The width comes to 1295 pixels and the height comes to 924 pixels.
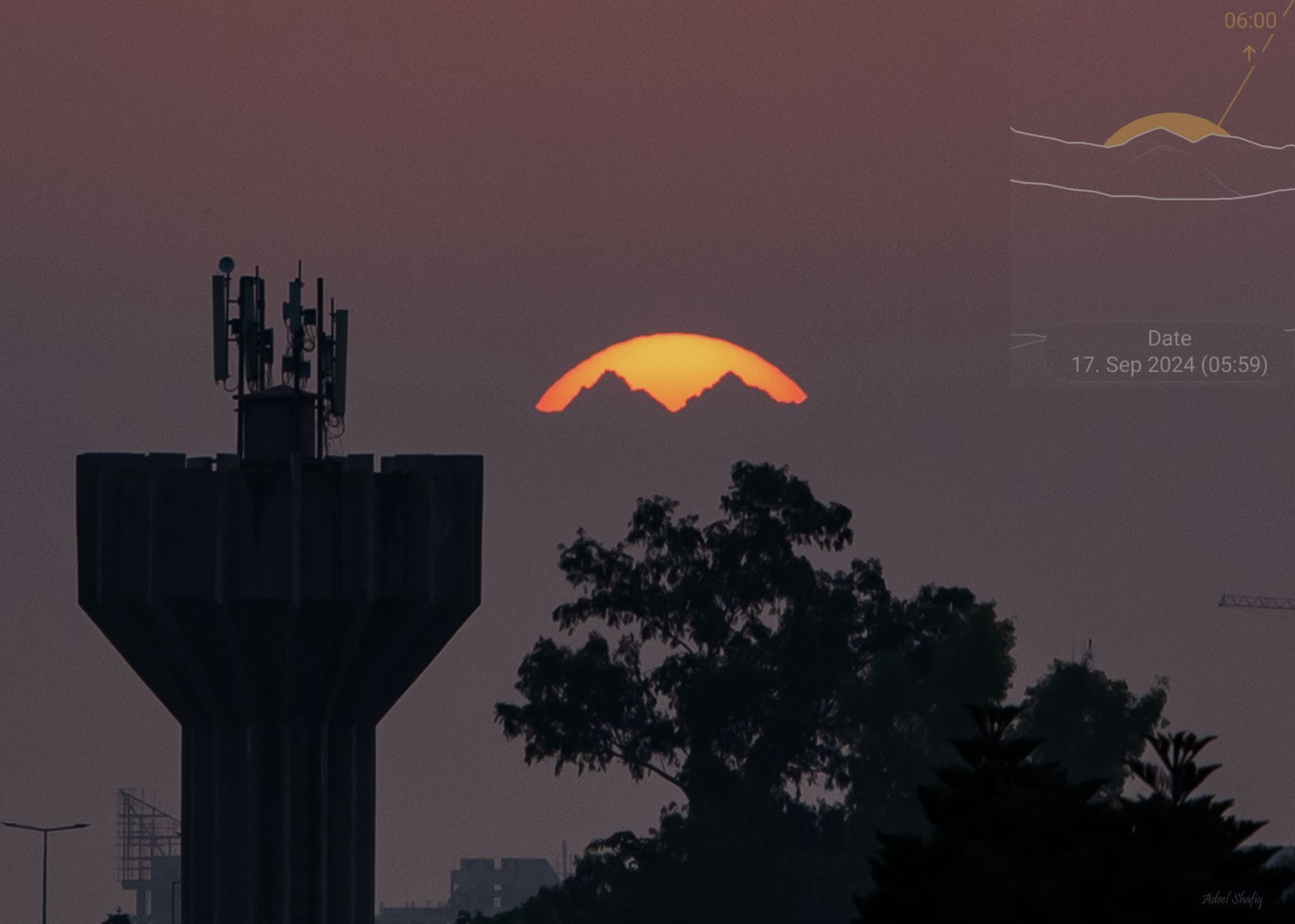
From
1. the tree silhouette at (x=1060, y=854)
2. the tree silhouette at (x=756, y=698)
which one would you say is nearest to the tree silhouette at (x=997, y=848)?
the tree silhouette at (x=1060, y=854)

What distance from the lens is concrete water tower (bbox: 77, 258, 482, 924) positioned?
84562mm

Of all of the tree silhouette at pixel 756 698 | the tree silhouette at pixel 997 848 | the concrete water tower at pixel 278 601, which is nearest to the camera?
the tree silhouette at pixel 997 848

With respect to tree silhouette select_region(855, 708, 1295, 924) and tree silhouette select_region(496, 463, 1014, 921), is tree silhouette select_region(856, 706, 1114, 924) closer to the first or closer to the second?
tree silhouette select_region(855, 708, 1295, 924)

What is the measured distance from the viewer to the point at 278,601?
84.4 m

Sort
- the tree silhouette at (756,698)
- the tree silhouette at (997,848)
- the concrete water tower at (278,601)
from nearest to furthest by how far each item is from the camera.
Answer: the tree silhouette at (997,848) → the concrete water tower at (278,601) → the tree silhouette at (756,698)

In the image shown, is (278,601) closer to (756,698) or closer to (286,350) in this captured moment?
(286,350)

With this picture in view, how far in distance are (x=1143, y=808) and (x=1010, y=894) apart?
10.3 meters

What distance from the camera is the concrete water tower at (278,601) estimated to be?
84562 millimetres

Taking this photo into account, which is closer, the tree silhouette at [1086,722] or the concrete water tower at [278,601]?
the concrete water tower at [278,601]

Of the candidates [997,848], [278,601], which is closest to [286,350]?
[278,601]

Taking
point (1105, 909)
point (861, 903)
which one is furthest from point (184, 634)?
point (1105, 909)

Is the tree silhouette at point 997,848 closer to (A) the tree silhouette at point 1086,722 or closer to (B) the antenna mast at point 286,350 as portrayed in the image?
(B) the antenna mast at point 286,350

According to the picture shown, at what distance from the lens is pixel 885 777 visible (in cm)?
13088

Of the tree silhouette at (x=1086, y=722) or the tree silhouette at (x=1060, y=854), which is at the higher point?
the tree silhouette at (x=1086, y=722)
